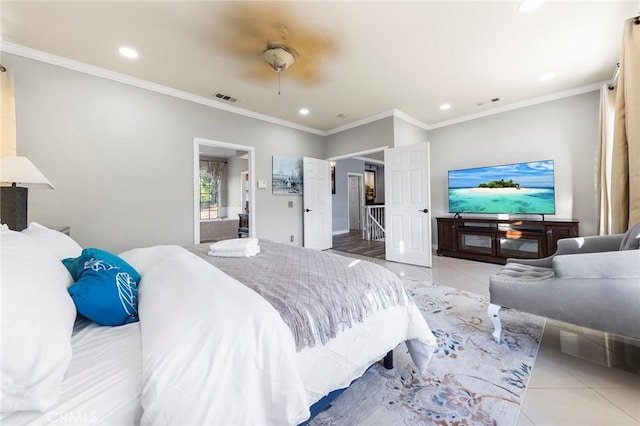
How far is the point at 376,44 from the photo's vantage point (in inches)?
100

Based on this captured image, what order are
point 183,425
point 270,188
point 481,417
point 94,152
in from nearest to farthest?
point 183,425, point 481,417, point 94,152, point 270,188

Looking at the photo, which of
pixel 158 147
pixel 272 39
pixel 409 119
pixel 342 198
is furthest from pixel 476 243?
pixel 158 147

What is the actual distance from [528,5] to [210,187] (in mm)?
8504

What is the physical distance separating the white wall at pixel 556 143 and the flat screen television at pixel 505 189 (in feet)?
0.71

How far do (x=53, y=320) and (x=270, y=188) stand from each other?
13.1 ft

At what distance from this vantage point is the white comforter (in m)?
0.67

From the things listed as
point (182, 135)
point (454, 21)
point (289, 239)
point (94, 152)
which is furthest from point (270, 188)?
point (454, 21)

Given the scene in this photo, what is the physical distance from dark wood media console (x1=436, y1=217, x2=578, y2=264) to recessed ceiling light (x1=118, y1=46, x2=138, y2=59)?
5.01m

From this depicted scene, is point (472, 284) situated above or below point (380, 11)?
below

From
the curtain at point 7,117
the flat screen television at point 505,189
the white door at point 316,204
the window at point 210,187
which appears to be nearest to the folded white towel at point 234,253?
the curtain at point 7,117

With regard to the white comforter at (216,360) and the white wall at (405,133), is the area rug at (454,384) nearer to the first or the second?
the white comforter at (216,360)

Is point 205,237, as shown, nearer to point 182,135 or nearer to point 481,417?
point 182,135

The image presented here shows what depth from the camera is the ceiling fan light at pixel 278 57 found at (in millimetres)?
2455

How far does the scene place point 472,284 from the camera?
3.11 m
